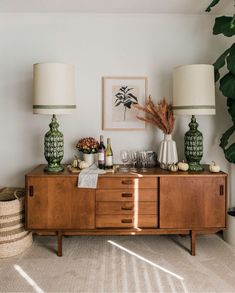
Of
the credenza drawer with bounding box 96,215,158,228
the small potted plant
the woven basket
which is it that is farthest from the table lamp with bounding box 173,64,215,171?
the woven basket

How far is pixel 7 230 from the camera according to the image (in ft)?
8.73

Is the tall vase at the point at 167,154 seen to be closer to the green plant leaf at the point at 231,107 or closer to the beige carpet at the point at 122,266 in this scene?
the green plant leaf at the point at 231,107

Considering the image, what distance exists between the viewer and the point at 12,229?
8.78 feet

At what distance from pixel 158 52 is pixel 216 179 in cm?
144

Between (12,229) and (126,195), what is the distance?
1.05 m

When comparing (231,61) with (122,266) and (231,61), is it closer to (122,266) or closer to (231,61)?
(231,61)

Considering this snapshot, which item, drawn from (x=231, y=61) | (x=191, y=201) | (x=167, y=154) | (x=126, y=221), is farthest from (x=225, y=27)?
(x=126, y=221)

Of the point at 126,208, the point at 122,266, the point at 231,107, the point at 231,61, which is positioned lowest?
the point at 122,266

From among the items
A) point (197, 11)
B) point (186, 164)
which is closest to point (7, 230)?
point (186, 164)

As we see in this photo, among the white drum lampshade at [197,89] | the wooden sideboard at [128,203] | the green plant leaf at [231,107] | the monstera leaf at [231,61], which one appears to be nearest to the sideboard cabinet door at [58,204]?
the wooden sideboard at [128,203]

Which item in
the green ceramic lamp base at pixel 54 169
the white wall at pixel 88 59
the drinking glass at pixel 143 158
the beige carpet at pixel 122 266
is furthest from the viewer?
the white wall at pixel 88 59

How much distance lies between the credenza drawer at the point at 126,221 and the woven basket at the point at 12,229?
71 cm

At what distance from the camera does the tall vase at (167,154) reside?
2.85 m

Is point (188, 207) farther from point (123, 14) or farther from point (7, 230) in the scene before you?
point (123, 14)
